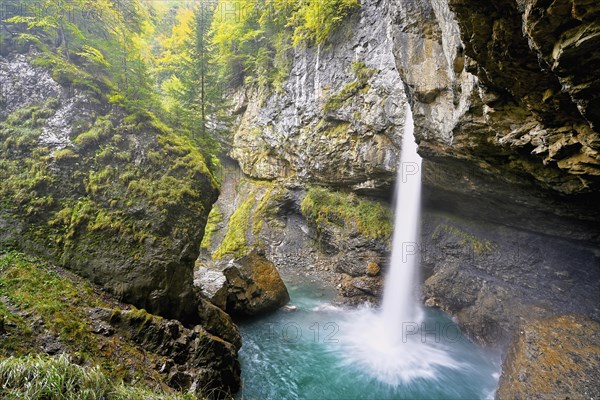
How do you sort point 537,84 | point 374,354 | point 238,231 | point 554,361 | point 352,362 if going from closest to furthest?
point 537,84, point 554,361, point 352,362, point 374,354, point 238,231

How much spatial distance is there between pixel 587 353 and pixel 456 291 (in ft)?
16.0

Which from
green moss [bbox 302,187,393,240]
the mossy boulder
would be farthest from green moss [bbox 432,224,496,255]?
the mossy boulder

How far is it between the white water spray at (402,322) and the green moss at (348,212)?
76 cm

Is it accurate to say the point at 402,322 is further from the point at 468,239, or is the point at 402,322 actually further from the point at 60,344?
the point at 60,344

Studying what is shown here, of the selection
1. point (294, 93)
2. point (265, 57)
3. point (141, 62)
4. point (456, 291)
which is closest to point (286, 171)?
point (294, 93)

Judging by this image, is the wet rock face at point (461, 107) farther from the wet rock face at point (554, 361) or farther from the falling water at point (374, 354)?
the wet rock face at point (554, 361)

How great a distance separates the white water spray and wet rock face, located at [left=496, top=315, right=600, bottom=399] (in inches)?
72.8

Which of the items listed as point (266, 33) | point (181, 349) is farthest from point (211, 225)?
point (181, 349)

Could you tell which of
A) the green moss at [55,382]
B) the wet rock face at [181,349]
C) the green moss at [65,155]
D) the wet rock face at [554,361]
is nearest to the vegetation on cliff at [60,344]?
the green moss at [55,382]

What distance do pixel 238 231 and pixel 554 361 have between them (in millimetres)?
16671

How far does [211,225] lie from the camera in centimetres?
2084

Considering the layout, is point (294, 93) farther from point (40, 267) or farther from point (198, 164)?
point (40, 267)

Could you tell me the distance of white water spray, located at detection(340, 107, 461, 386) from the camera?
8.95 m

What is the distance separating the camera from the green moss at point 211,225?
1991 cm
